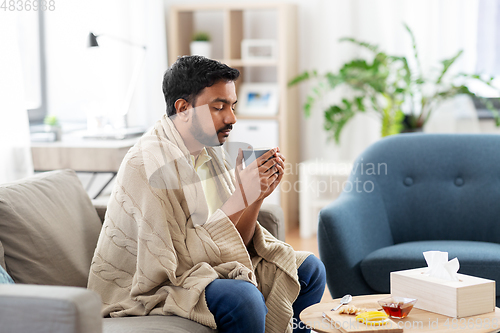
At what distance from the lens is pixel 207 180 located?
157 centimetres

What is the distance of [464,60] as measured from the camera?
376 cm

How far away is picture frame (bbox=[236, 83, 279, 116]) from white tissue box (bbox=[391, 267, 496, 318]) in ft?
8.50

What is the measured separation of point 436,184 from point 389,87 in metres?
1.38

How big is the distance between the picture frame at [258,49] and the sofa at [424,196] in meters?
1.71

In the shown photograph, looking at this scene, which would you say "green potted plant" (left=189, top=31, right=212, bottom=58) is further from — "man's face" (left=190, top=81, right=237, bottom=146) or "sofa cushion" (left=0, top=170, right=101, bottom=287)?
"man's face" (left=190, top=81, right=237, bottom=146)

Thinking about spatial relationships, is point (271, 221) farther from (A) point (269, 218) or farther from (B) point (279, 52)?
(B) point (279, 52)

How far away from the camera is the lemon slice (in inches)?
49.6

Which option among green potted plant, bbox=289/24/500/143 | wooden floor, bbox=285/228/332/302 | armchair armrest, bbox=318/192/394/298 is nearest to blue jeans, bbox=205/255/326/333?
armchair armrest, bbox=318/192/394/298

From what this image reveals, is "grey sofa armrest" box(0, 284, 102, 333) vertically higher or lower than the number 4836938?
lower

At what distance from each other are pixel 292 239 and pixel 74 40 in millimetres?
1925

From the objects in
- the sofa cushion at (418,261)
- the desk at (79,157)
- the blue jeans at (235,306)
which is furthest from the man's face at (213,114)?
the desk at (79,157)

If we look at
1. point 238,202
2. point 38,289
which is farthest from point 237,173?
point 38,289

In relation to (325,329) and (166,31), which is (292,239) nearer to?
(166,31)

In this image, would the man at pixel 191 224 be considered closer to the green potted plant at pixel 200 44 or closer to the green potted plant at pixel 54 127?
the green potted plant at pixel 54 127
